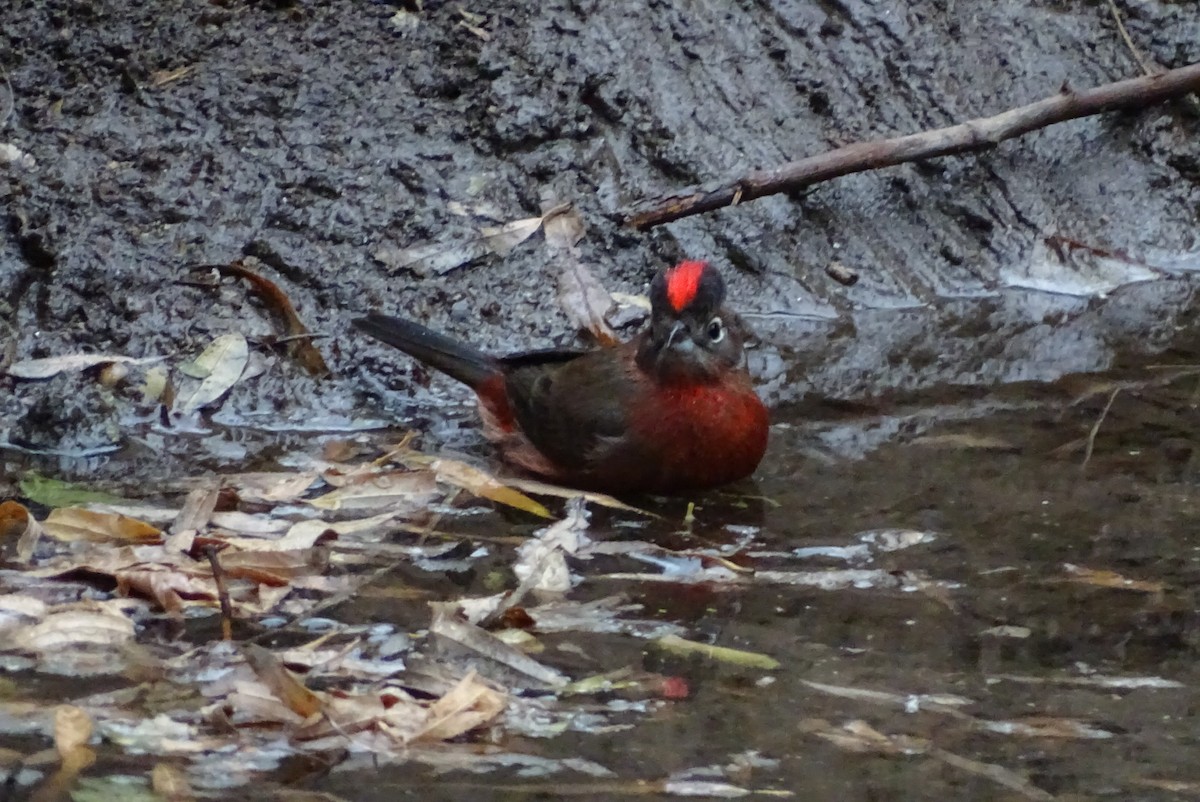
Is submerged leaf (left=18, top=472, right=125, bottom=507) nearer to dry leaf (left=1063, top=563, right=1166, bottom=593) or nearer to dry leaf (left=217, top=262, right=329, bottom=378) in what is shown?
dry leaf (left=217, top=262, right=329, bottom=378)

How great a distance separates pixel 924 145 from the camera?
733 centimetres

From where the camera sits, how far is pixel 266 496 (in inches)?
196

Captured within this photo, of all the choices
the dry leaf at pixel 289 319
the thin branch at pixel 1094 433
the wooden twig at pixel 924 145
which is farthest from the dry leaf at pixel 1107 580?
the dry leaf at pixel 289 319

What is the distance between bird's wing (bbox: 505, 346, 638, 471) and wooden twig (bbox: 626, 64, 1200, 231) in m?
1.34

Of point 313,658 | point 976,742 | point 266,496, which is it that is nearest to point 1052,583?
point 976,742

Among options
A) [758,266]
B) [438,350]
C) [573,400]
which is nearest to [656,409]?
[573,400]

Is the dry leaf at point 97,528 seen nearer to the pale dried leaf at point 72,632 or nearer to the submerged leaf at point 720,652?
the pale dried leaf at point 72,632

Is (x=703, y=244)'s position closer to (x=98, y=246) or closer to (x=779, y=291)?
(x=779, y=291)

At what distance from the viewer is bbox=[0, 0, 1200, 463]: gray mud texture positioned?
6.33 meters

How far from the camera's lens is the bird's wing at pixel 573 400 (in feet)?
17.6

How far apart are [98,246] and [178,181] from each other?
486 mm

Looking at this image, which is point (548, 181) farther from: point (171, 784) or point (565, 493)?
point (171, 784)

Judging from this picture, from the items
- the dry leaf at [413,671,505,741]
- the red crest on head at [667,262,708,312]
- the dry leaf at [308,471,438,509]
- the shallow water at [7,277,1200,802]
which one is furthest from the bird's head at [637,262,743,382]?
the dry leaf at [413,671,505,741]

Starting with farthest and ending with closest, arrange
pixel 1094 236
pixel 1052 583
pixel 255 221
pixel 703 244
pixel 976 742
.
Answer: pixel 1094 236
pixel 703 244
pixel 255 221
pixel 1052 583
pixel 976 742
